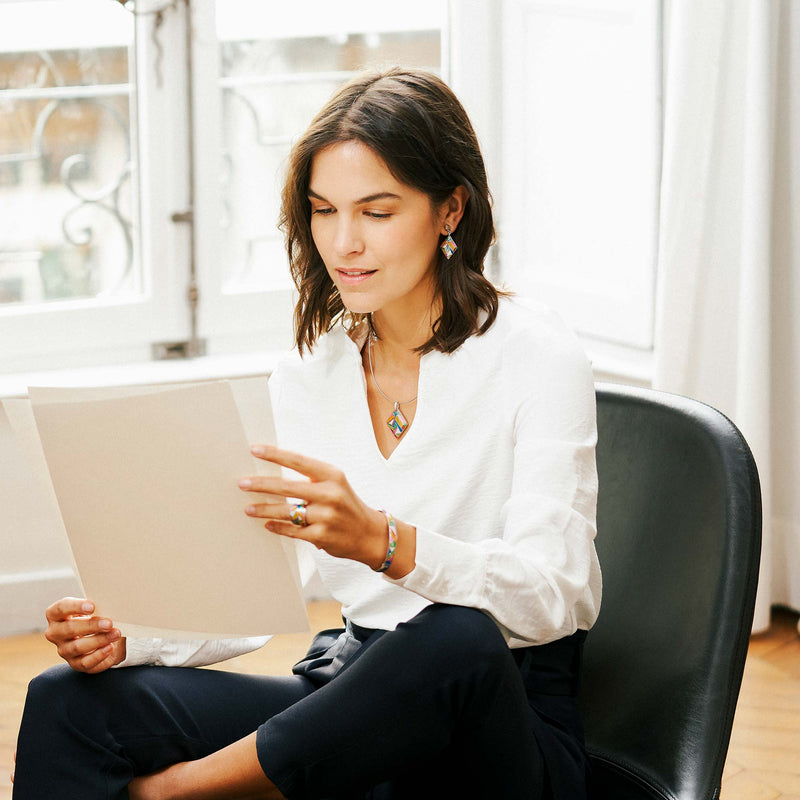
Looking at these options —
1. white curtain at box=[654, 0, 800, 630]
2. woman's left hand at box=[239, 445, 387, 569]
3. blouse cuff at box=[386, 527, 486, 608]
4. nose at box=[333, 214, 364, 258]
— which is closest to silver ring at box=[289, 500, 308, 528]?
woman's left hand at box=[239, 445, 387, 569]

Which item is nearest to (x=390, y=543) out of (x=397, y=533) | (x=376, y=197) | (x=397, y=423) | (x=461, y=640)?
(x=397, y=533)

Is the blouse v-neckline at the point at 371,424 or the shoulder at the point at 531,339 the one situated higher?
the shoulder at the point at 531,339

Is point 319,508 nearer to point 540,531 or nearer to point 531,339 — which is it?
point 540,531

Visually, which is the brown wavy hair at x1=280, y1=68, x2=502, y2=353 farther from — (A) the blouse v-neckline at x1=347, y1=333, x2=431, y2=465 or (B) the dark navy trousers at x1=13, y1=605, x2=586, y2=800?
(B) the dark navy trousers at x1=13, y1=605, x2=586, y2=800

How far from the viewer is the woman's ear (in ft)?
4.83

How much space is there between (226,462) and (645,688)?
0.57 meters

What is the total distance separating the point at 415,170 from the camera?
139 centimetres

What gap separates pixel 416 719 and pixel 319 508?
0.24m

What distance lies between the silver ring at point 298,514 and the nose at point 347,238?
36 centimetres

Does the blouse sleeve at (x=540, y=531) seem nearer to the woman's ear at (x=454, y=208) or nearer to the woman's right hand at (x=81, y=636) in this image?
the woman's ear at (x=454, y=208)

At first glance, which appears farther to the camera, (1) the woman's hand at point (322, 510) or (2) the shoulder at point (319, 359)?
(2) the shoulder at point (319, 359)

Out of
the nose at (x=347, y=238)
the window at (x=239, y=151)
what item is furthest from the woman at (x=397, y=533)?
the window at (x=239, y=151)

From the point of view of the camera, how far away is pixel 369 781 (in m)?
1.21

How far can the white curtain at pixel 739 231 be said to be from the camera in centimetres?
240
